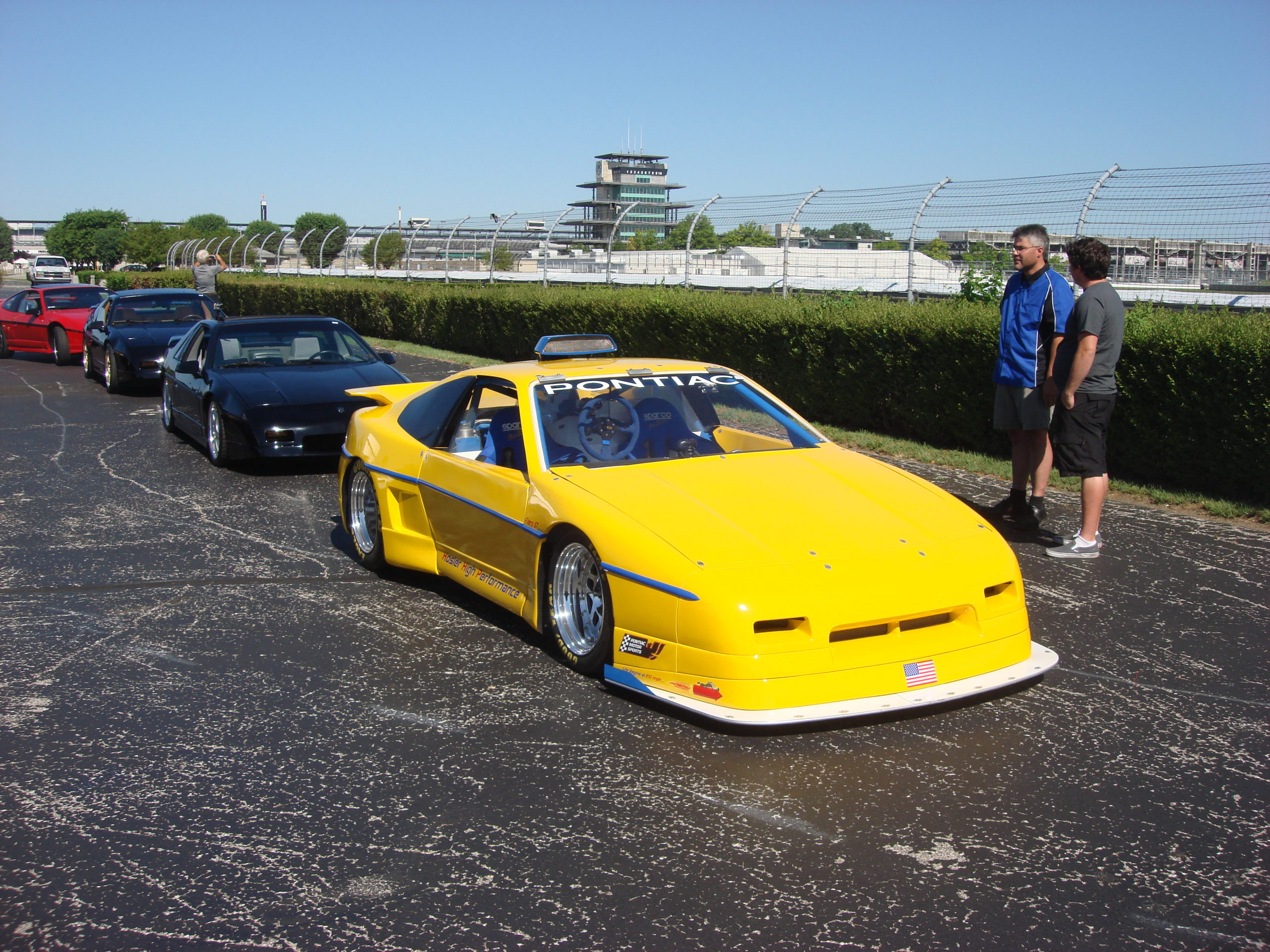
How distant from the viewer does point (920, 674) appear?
4168mm

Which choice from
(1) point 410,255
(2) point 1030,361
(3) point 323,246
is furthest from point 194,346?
(3) point 323,246

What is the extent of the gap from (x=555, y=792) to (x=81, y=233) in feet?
475

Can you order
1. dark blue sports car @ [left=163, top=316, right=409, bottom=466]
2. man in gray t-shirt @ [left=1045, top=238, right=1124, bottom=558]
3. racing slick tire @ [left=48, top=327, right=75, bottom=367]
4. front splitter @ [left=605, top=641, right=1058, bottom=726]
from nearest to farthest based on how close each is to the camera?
1. front splitter @ [left=605, top=641, right=1058, bottom=726]
2. man in gray t-shirt @ [left=1045, top=238, right=1124, bottom=558]
3. dark blue sports car @ [left=163, top=316, right=409, bottom=466]
4. racing slick tire @ [left=48, top=327, right=75, bottom=367]

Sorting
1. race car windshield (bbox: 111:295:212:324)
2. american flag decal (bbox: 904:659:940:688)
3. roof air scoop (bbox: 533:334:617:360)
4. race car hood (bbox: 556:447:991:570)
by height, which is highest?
race car windshield (bbox: 111:295:212:324)

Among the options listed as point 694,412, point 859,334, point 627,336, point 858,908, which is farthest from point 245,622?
point 627,336

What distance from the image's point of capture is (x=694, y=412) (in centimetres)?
578

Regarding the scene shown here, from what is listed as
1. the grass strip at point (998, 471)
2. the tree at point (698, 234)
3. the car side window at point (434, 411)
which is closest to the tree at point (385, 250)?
the tree at point (698, 234)

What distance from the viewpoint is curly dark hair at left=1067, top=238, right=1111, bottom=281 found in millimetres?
6891

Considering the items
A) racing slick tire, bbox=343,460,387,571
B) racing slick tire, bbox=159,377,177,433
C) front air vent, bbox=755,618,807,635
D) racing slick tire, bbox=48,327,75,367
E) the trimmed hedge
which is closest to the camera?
front air vent, bbox=755,618,807,635

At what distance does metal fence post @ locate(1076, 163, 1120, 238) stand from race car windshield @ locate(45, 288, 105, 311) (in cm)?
1711

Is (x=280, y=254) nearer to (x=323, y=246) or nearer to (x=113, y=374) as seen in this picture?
(x=323, y=246)

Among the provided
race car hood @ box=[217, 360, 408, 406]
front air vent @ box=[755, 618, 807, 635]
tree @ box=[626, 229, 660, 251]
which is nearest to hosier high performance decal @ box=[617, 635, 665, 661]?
front air vent @ box=[755, 618, 807, 635]

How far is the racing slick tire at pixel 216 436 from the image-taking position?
9.93 meters

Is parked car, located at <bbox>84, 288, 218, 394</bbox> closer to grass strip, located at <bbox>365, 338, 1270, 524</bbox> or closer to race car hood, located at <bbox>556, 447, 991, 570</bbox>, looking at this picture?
grass strip, located at <bbox>365, 338, 1270, 524</bbox>
